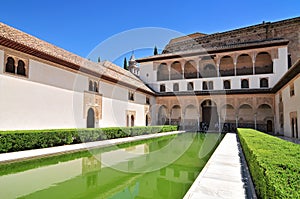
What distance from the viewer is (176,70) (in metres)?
28.2

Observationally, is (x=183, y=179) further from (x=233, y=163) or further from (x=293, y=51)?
(x=293, y=51)

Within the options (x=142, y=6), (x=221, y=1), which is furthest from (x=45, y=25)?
(x=221, y=1)

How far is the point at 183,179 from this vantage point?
18.8 feet

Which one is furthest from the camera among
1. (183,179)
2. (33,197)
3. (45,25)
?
(45,25)

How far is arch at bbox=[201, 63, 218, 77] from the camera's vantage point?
82.6 feet

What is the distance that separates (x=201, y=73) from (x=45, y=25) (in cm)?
1842

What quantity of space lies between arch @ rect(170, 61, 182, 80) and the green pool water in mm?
19812

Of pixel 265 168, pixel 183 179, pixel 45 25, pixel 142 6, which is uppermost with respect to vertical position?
pixel 142 6

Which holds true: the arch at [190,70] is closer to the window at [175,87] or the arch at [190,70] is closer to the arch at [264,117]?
the window at [175,87]

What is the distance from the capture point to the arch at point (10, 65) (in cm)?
948

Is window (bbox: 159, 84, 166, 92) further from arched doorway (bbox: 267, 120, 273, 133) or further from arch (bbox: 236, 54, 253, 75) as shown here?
arched doorway (bbox: 267, 120, 273, 133)

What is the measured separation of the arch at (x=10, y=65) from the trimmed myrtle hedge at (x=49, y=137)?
8.97 ft

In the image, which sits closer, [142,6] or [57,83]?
[57,83]

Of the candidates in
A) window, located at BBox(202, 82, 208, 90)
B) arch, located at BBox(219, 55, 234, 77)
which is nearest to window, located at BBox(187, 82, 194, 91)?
window, located at BBox(202, 82, 208, 90)
